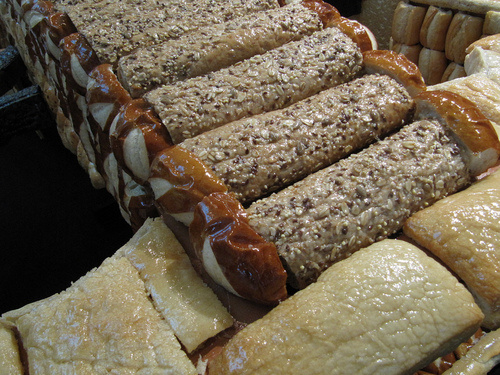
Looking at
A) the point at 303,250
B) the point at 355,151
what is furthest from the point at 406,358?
the point at 355,151

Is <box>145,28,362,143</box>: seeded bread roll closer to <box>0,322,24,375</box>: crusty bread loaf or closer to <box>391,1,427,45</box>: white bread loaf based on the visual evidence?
<box>0,322,24,375</box>: crusty bread loaf

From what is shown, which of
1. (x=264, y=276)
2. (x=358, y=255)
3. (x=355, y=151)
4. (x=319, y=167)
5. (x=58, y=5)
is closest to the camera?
(x=264, y=276)

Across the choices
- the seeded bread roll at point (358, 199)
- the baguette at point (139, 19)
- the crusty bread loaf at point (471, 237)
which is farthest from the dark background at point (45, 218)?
the crusty bread loaf at point (471, 237)

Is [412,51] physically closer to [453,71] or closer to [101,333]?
[453,71]

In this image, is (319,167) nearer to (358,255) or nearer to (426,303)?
(358,255)

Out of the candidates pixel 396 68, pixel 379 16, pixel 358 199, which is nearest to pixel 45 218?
pixel 358 199
